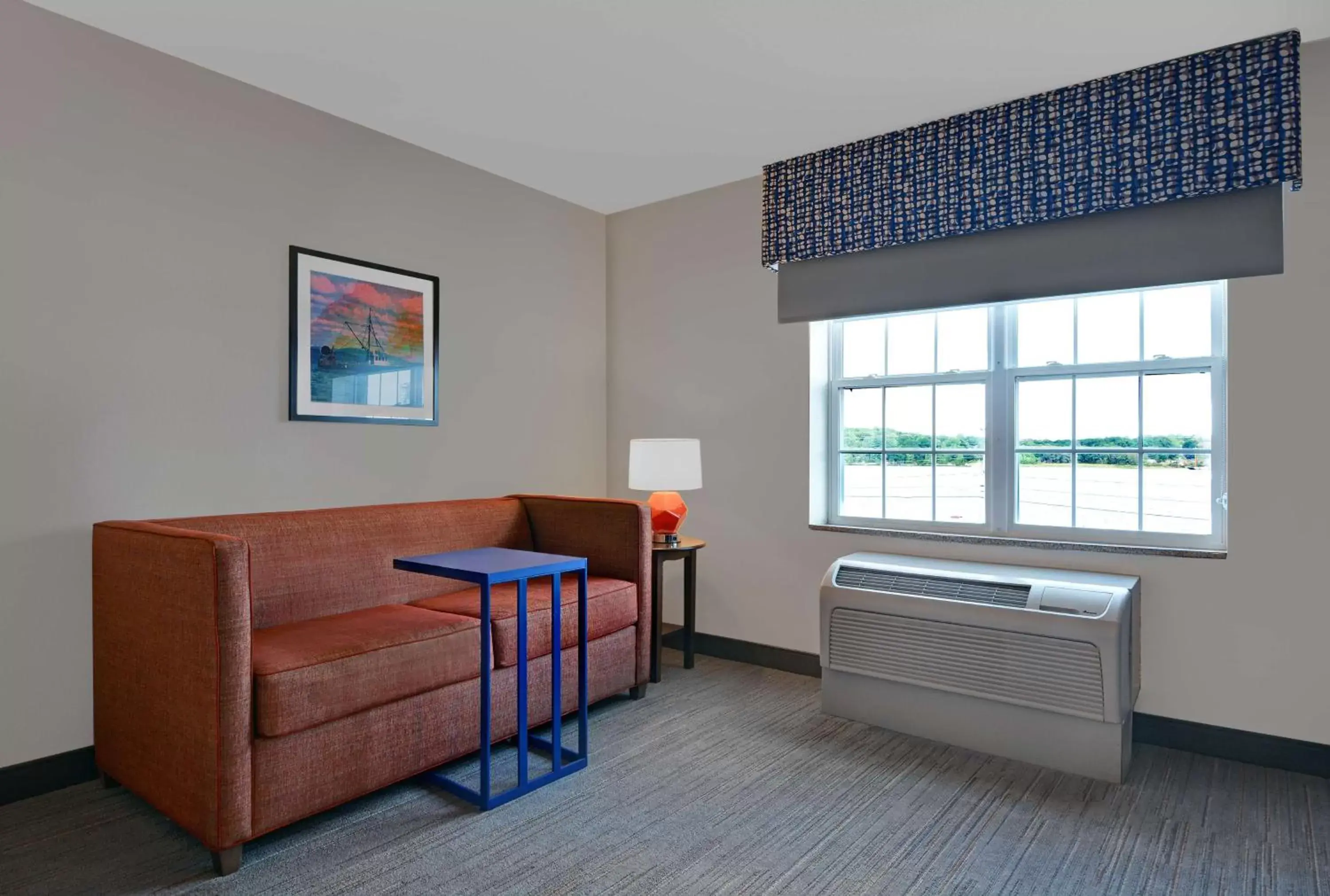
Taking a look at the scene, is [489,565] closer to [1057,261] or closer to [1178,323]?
[1057,261]

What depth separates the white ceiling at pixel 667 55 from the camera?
2471mm

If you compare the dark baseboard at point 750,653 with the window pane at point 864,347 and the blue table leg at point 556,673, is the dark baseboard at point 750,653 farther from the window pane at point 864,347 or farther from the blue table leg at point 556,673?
the window pane at point 864,347

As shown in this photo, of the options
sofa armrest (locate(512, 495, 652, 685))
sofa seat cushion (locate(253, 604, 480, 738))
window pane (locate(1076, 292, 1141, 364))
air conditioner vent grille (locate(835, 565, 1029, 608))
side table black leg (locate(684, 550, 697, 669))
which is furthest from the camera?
side table black leg (locate(684, 550, 697, 669))

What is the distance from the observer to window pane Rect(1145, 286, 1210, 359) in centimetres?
300

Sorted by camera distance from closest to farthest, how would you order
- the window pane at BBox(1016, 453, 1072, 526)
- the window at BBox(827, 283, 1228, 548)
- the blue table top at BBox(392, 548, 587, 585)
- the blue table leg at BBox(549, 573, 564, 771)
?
the blue table top at BBox(392, 548, 587, 585)
the blue table leg at BBox(549, 573, 564, 771)
the window at BBox(827, 283, 1228, 548)
the window pane at BBox(1016, 453, 1072, 526)

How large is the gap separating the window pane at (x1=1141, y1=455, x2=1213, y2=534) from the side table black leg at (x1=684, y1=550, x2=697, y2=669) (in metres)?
2.01

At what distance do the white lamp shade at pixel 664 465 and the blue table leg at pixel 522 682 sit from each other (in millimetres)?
1333

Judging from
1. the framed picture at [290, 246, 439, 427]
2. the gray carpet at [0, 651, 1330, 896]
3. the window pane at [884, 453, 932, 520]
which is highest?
the framed picture at [290, 246, 439, 427]

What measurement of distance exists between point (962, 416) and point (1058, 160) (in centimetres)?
115

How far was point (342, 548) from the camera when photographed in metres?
2.98

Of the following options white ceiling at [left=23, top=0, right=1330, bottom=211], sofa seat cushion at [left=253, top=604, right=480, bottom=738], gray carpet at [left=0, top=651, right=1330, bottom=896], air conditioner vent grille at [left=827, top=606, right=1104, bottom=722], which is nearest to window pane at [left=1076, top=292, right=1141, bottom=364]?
white ceiling at [left=23, top=0, right=1330, bottom=211]

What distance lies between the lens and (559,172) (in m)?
3.97

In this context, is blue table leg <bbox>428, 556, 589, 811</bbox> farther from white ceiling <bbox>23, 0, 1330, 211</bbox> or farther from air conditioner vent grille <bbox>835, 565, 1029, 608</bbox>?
white ceiling <bbox>23, 0, 1330, 211</bbox>

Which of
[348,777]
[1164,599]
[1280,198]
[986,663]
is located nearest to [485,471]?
[348,777]
